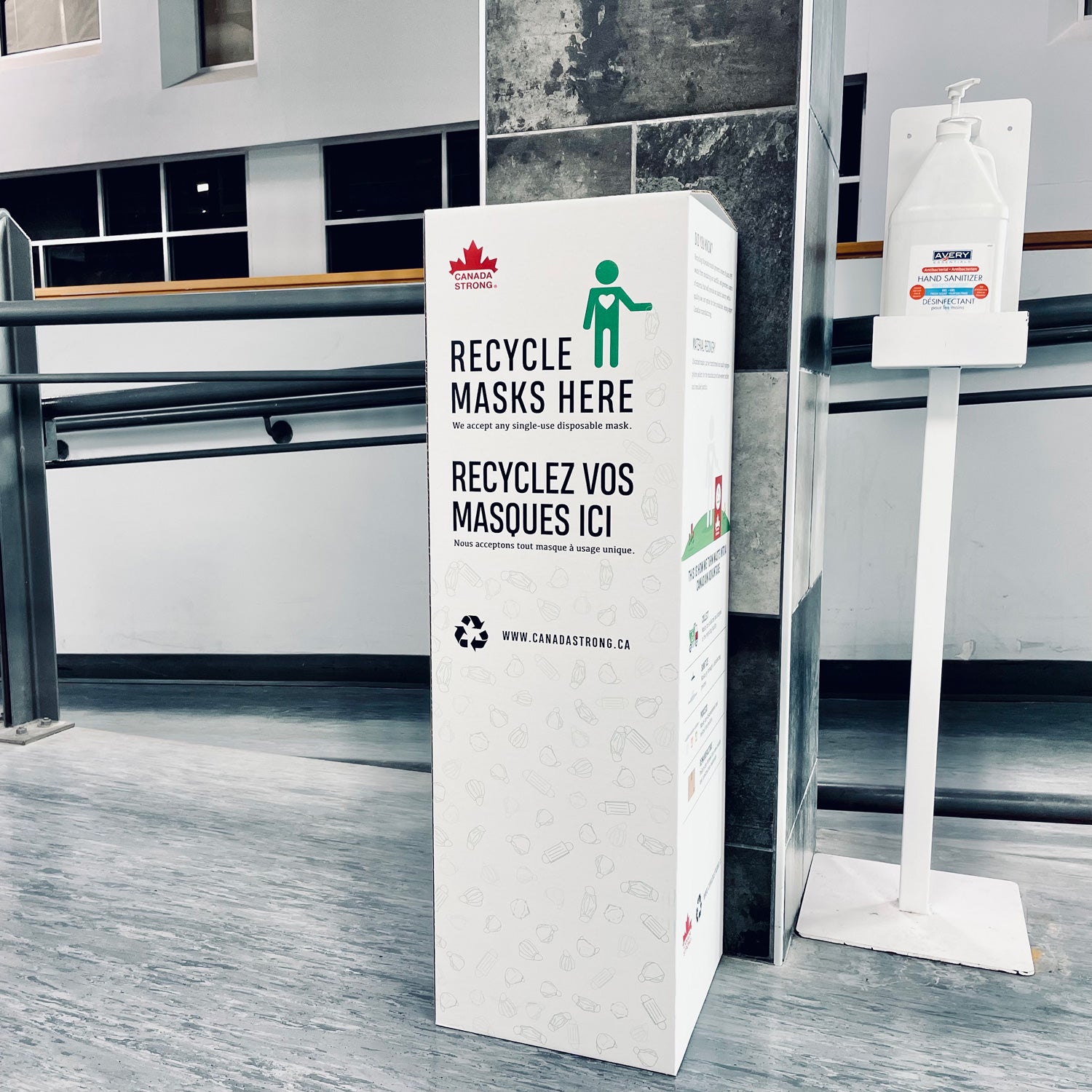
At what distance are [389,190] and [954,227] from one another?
4074mm

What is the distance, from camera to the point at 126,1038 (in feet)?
3.49

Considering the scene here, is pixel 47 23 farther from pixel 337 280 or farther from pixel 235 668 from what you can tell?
pixel 235 668

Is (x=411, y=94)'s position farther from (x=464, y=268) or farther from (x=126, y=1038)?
(x=126, y=1038)

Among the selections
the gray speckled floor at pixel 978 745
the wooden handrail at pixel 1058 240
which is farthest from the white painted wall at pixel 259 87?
the gray speckled floor at pixel 978 745

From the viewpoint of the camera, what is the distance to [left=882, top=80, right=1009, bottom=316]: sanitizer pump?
44.8 inches

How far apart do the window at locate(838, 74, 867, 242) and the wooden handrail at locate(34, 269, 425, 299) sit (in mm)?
1719

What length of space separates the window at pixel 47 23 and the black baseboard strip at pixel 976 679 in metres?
5.56

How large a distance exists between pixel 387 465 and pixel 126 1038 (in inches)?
119

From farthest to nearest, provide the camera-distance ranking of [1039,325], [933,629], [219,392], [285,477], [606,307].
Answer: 1. [285,477]
2. [219,392]
3. [1039,325]
4. [933,629]
5. [606,307]

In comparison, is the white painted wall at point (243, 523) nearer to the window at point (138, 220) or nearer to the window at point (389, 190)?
the window at point (389, 190)

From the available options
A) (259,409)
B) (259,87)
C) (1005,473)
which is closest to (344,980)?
(259,409)

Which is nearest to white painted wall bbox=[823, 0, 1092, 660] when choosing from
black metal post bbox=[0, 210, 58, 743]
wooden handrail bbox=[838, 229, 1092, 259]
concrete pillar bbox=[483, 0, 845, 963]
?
wooden handrail bbox=[838, 229, 1092, 259]

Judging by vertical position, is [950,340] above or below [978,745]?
above

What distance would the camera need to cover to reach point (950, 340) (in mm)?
1171
